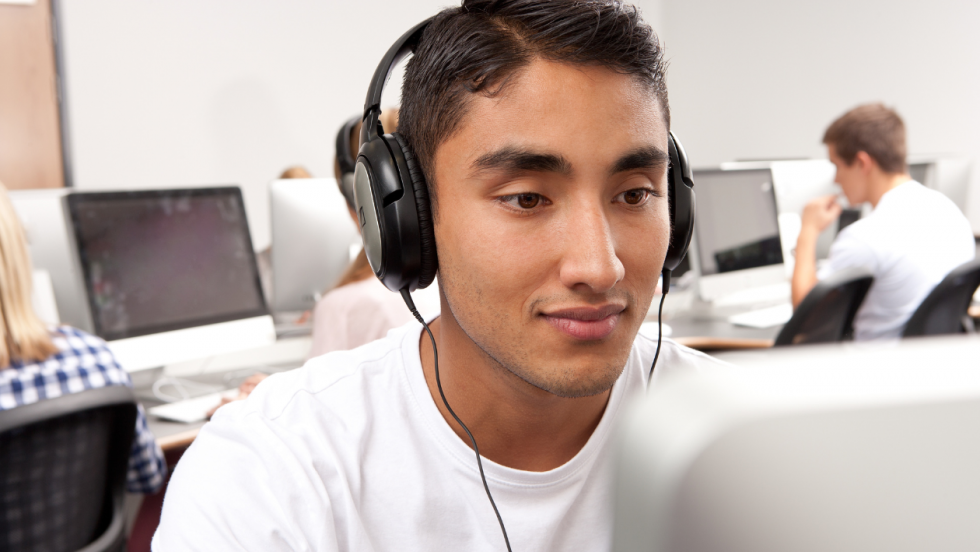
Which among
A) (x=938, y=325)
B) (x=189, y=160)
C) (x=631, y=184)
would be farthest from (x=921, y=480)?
(x=189, y=160)

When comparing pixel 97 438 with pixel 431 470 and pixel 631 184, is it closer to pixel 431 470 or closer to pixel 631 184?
pixel 431 470

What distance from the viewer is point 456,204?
76cm

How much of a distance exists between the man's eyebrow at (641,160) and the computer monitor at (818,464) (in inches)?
20.7

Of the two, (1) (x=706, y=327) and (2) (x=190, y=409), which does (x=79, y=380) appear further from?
(1) (x=706, y=327)

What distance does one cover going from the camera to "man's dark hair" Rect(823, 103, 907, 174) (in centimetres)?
249

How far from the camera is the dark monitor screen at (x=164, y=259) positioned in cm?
166

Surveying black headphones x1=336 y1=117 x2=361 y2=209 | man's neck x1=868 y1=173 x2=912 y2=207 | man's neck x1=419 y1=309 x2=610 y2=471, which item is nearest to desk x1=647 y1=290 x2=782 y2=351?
man's neck x1=868 y1=173 x2=912 y2=207

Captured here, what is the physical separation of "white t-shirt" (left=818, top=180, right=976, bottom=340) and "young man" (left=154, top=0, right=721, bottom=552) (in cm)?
183

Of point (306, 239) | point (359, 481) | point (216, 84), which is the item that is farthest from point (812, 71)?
point (359, 481)

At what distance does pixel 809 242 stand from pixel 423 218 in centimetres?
218

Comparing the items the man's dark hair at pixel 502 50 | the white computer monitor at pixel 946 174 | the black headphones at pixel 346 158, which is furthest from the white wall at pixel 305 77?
the man's dark hair at pixel 502 50

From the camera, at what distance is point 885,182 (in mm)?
2539

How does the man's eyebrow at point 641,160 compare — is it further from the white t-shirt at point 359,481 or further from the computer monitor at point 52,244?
the computer monitor at point 52,244

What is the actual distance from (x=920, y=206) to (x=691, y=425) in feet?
8.48
